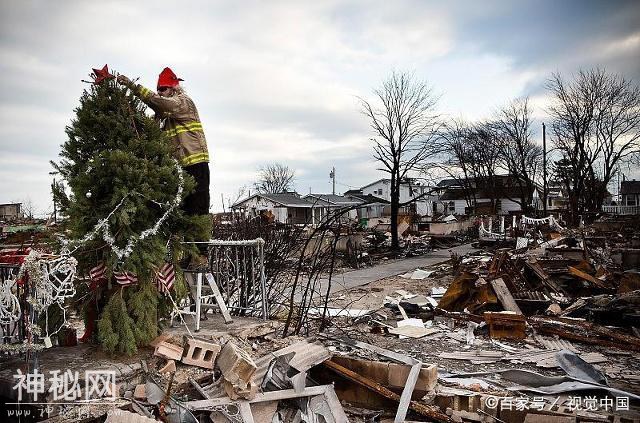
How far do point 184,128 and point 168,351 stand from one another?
266 centimetres

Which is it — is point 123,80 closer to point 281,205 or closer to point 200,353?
point 200,353

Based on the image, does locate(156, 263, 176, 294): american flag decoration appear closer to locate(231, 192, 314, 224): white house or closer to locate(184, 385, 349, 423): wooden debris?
locate(184, 385, 349, 423): wooden debris

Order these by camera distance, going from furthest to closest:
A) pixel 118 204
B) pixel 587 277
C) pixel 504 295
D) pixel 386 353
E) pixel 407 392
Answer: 1. pixel 587 277
2. pixel 504 295
3. pixel 386 353
4. pixel 407 392
5. pixel 118 204

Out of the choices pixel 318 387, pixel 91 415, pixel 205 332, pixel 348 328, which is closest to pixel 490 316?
pixel 348 328

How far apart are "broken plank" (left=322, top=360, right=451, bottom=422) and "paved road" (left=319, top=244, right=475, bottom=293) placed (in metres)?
5.33

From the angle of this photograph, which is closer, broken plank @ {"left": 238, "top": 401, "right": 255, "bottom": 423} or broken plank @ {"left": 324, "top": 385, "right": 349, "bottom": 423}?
broken plank @ {"left": 238, "top": 401, "right": 255, "bottom": 423}

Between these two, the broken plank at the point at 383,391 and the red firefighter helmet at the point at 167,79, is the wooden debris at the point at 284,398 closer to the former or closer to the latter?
the broken plank at the point at 383,391

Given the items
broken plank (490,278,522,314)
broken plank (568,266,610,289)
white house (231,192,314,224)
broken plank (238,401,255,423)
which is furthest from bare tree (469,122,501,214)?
broken plank (238,401,255,423)

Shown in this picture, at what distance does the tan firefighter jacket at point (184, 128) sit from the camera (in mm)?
5218

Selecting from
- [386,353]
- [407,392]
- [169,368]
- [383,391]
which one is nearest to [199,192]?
[169,368]

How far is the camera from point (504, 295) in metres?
8.52

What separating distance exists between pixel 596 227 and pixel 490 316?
24094 millimetres

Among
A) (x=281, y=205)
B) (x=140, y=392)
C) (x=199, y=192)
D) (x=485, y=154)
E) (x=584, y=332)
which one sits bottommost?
(x=584, y=332)

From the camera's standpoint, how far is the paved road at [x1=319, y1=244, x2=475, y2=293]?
471 inches
